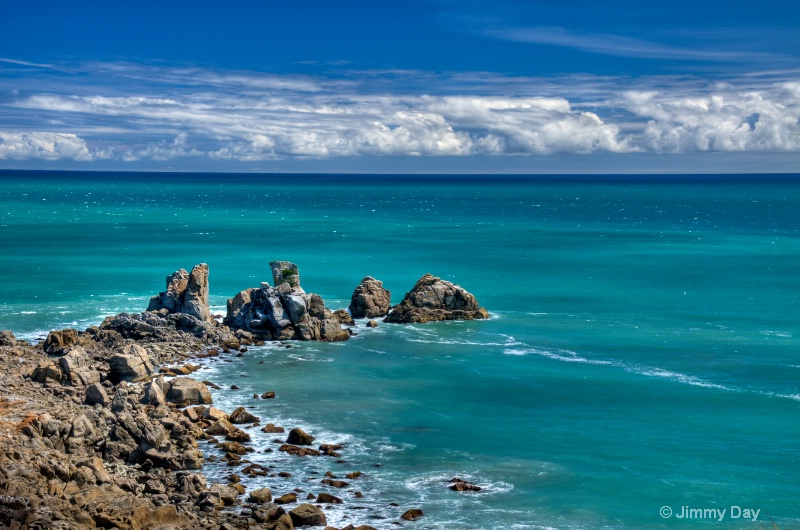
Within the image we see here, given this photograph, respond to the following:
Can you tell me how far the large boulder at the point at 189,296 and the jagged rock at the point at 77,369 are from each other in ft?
48.6

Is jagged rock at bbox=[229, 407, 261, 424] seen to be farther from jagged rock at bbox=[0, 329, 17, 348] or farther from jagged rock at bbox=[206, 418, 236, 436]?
jagged rock at bbox=[0, 329, 17, 348]

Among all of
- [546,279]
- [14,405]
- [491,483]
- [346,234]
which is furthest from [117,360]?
[346,234]

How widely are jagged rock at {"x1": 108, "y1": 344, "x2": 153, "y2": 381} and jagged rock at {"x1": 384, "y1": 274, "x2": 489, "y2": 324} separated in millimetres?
25500

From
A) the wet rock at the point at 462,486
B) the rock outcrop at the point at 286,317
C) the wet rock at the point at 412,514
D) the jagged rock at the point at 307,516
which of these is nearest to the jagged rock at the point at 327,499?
the jagged rock at the point at 307,516

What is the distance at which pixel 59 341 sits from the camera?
59.9 meters

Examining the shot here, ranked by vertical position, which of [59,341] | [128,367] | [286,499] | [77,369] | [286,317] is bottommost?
[286,499]

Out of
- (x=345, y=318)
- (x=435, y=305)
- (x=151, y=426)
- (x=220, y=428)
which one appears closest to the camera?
(x=151, y=426)

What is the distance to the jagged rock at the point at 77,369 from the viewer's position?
50.9 meters

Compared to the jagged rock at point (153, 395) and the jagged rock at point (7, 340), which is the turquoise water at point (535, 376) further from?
the jagged rock at point (7, 340)

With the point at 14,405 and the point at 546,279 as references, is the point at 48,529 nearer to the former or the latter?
the point at 14,405

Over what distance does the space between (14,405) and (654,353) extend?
142 feet

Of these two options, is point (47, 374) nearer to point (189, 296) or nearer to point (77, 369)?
point (77, 369)

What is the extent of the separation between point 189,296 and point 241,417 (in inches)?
926

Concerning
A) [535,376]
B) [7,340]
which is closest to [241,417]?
[7,340]
